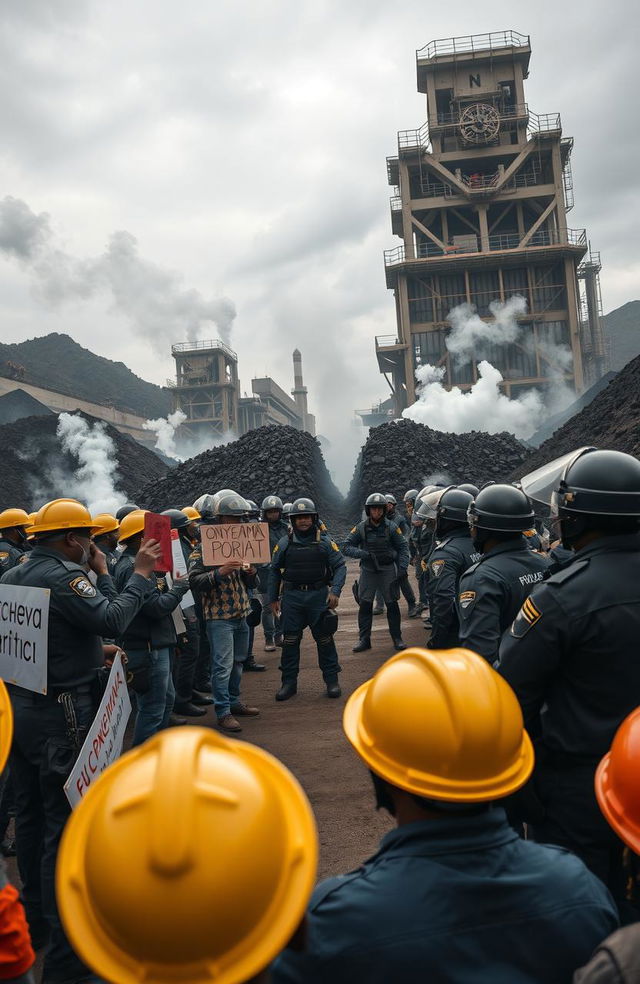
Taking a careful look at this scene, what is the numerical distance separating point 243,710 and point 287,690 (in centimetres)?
71

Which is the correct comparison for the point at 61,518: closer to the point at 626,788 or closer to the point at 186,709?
the point at 626,788

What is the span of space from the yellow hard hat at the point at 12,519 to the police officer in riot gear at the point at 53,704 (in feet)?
12.9

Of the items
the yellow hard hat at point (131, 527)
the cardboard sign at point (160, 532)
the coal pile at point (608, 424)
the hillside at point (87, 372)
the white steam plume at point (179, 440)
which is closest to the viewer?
the cardboard sign at point (160, 532)

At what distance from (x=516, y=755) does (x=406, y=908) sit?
47 centimetres

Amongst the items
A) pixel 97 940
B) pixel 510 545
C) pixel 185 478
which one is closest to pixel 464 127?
pixel 185 478

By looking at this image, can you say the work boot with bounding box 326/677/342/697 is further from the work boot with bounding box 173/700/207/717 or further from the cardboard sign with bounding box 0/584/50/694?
the cardboard sign with bounding box 0/584/50/694

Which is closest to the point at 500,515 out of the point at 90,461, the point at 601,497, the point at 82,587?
the point at 601,497

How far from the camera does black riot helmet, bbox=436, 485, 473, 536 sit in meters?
5.52

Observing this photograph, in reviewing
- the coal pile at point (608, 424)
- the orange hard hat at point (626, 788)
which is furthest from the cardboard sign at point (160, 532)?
the coal pile at point (608, 424)

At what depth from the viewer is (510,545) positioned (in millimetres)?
3723

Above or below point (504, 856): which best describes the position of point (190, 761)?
above

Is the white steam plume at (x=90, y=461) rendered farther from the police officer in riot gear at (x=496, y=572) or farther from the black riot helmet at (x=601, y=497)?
the black riot helmet at (x=601, y=497)

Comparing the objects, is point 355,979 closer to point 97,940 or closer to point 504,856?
point 504,856

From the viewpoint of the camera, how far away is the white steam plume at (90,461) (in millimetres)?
32469
